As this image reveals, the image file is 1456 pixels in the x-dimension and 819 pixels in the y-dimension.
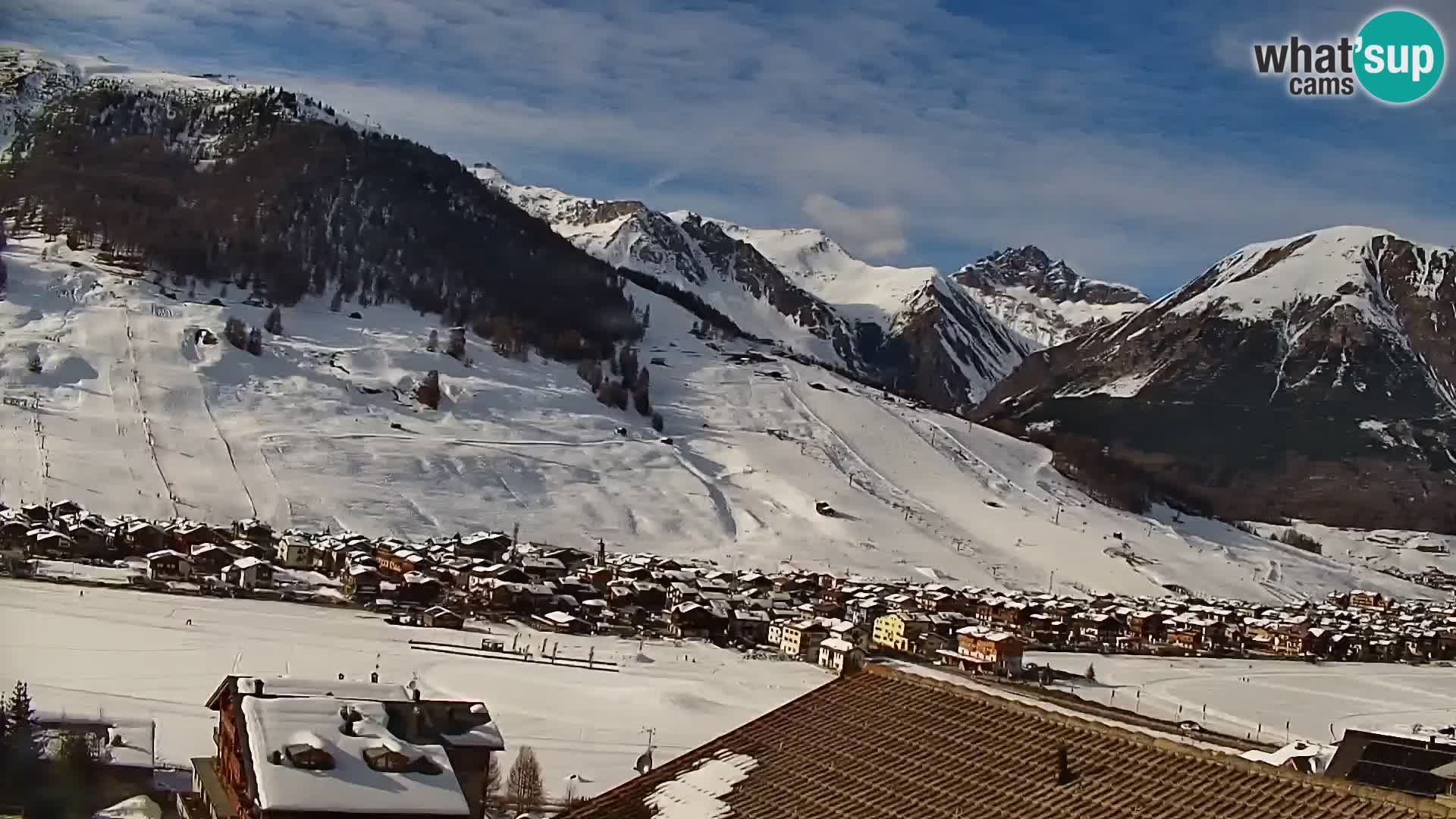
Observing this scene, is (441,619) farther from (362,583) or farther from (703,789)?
(703,789)

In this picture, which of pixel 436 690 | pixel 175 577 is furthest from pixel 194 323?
pixel 436 690

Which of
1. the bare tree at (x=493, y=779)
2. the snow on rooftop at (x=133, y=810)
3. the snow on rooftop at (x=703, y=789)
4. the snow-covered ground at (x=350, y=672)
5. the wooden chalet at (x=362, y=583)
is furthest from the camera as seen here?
the wooden chalet at (x=362, y=583)

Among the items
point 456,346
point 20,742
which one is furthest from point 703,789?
point 456,346

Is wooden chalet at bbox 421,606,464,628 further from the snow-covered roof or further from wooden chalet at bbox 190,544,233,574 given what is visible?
the snow-covered roof

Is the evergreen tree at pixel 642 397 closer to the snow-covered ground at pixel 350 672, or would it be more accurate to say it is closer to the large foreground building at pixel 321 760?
the snow-covered ground at pixel 350 672

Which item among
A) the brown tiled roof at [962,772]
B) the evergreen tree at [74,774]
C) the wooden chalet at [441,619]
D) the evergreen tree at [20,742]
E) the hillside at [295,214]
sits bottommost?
the wooden chalet at [441,619]

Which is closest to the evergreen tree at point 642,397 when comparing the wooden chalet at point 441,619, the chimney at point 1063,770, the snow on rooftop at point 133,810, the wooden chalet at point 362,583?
the wooden chalet at point 362,583

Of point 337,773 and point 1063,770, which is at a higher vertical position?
point 1063,770

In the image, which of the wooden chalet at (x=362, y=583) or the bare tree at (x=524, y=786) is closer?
the bare tree at (x=524, y=786)
